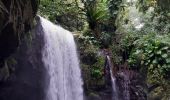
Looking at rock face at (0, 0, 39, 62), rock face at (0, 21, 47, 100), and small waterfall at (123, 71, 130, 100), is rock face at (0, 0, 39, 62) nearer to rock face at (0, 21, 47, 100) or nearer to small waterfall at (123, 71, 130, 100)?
rock face at (0, 21, 47, 100)

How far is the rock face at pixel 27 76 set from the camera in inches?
395

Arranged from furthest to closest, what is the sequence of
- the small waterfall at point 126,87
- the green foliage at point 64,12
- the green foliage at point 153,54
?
the green foliage at point 64,12 < the green foliage at point 153,54 < the small waterfall at point 126,87

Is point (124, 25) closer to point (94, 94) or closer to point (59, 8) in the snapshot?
point (59, 8)

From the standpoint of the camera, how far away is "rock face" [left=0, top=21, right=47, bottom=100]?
32.9 feet

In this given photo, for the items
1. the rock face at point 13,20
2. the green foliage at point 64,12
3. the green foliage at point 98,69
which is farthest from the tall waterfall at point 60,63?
the rock face at point 13,20

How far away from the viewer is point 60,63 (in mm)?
11812

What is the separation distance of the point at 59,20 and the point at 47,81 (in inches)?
178

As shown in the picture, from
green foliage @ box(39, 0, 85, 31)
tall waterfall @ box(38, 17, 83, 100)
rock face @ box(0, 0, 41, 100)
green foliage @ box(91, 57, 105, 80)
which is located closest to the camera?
rock face @ box(0, 0, 41, 100)

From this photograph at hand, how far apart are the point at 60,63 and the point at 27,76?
162 cm

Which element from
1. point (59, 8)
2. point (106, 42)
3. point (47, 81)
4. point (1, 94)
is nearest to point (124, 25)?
point (106, 42)

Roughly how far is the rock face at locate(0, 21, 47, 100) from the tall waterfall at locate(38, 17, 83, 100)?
0.30 m

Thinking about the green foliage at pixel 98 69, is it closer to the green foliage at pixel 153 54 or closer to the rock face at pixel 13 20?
the green foliage at pixel 153 54

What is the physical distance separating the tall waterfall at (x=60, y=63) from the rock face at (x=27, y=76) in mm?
298

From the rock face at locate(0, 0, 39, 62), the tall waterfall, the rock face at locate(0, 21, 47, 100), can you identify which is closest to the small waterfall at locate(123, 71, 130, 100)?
the tall waterfall
